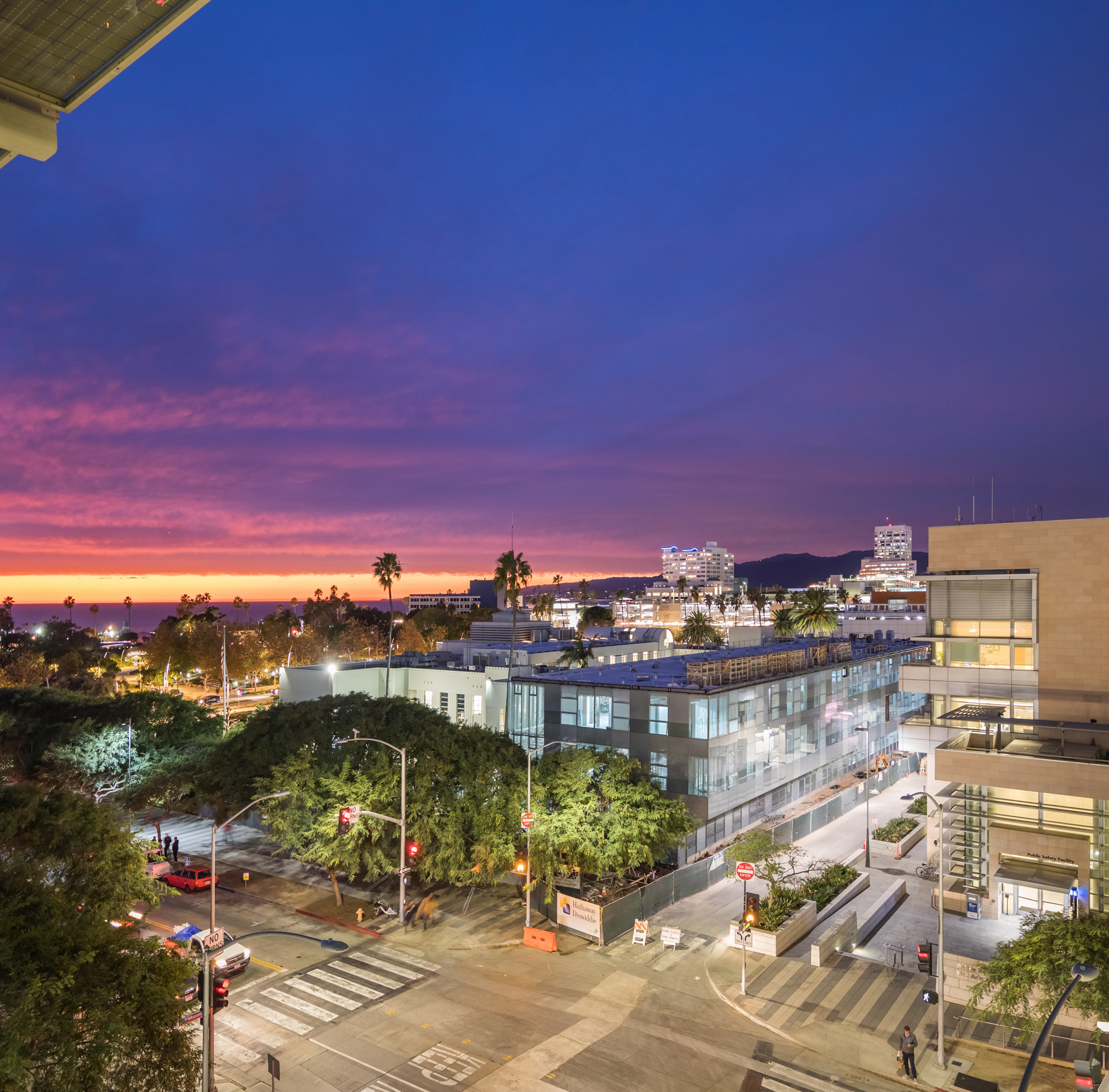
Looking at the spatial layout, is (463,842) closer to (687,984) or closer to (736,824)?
(687,984)

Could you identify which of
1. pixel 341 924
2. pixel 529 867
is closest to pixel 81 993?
pixel 341 924

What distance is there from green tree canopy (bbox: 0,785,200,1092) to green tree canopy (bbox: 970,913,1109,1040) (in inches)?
860

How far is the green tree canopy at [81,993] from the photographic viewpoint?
14570mm

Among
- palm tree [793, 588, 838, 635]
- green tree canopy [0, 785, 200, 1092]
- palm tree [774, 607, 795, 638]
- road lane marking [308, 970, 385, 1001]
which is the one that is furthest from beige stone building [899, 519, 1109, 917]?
palm tree [774, 607, 795, 638]

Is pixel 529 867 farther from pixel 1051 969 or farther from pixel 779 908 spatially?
pixel 1051 969

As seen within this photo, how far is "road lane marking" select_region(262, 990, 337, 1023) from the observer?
85.5ft

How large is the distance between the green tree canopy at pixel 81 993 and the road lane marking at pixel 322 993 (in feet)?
27.2

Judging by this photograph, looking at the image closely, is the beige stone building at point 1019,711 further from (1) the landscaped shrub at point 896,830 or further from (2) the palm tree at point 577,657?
(2) the palm tree at point 577,657

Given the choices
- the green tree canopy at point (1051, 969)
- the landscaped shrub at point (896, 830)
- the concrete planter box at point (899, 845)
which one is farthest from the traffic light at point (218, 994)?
the landscaped shrub at point (896, 830)

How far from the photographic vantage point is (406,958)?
3105 cm

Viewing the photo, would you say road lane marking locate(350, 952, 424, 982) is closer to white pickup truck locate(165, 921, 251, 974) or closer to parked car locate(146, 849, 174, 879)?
white pickup truck locate(165, 921, 251, 974)

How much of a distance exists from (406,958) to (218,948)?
7751mm

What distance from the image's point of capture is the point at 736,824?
4638 cm

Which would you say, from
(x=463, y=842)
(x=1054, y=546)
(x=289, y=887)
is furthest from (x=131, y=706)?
(x=1054, y=546)
